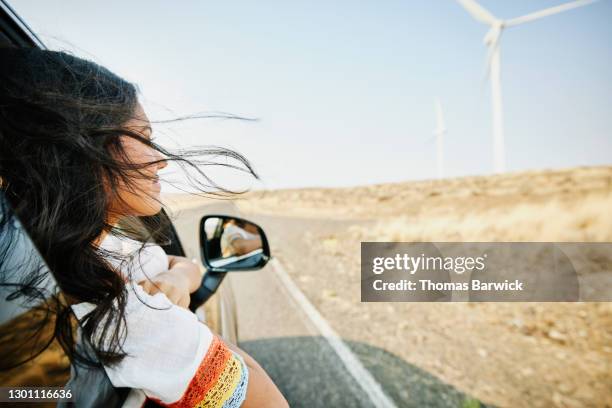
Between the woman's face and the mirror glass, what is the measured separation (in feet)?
3.48

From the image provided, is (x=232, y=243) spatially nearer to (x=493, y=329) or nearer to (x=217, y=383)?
(x=217, y=383)

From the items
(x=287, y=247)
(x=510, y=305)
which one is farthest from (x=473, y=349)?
(x=287, y=247)

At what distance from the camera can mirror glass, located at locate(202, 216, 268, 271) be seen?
2062 millimetres

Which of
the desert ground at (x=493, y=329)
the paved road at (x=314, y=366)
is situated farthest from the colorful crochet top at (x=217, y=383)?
the paved road at (x=314, y=366)

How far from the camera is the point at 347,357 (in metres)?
3.18

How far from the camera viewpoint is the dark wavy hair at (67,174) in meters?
0.70

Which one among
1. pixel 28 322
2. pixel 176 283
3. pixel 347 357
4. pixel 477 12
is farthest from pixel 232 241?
pixel 477 12

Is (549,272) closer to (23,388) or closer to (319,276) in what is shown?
(319,276)

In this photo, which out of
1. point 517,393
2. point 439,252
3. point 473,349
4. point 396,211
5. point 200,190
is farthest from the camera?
point 396,211

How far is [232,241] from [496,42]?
1783 cm

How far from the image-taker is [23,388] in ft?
1.72

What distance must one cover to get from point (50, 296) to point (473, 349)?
153 inches

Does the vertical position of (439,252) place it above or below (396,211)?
below

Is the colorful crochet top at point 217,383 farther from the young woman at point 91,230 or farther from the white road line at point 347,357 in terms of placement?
the white road line at point 347,357
